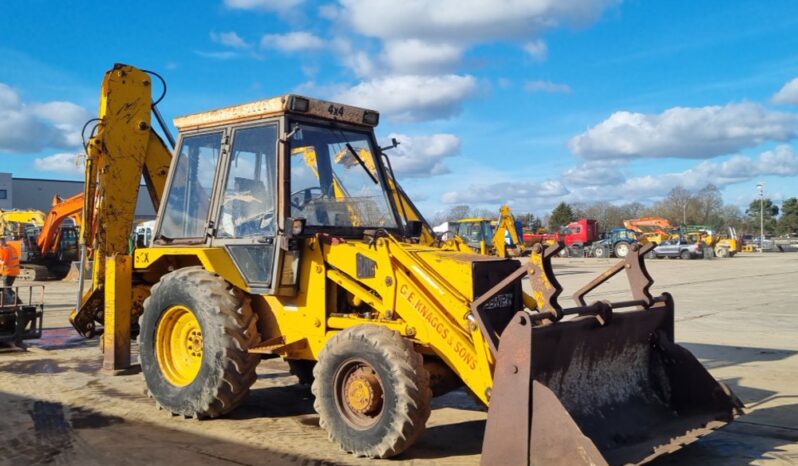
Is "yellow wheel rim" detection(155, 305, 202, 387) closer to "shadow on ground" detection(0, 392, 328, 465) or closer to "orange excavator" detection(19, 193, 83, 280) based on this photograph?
"shadow on ground" detection(0, 392, 328, 465)

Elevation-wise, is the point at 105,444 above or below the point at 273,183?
below

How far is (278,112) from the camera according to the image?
232 inches

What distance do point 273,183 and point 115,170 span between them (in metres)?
3.13

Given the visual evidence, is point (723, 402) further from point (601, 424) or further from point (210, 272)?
point (210, 272)

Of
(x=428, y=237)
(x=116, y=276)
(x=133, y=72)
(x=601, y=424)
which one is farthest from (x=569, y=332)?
(x=133, y=72)

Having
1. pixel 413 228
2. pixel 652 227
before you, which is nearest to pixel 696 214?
pixel 652 227

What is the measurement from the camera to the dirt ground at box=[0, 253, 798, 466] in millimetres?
5020

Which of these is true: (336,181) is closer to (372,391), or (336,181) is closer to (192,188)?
(192,188)

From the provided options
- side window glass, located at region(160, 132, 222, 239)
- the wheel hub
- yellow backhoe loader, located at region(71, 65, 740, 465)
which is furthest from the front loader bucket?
side window glass, located at region(160, 132, 222, 239)

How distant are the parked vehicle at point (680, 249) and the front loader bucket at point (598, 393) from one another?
126 ft

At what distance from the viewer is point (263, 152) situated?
19.8 ft

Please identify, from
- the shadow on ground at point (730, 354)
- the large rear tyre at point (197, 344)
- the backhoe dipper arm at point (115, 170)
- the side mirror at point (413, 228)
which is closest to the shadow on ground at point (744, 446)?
the shadow on ground at point (730, 354)

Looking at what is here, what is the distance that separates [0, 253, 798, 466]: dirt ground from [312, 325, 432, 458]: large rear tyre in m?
0.18

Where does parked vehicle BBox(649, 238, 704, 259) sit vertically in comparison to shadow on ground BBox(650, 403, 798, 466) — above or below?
above
